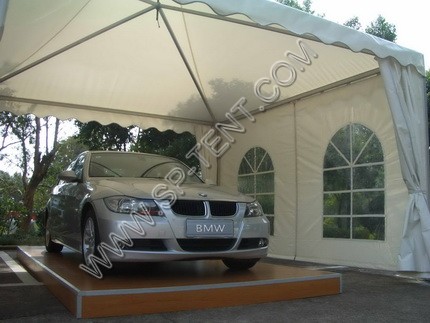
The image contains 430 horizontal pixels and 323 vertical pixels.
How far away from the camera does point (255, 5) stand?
4672mm

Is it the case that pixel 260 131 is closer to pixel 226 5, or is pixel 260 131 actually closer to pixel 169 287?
pixel 226 5

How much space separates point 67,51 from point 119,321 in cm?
513

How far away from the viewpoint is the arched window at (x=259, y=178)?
28.8ft

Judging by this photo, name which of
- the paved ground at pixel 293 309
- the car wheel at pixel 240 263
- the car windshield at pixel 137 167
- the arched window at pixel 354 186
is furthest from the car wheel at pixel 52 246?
the arched window at pixel 354 186

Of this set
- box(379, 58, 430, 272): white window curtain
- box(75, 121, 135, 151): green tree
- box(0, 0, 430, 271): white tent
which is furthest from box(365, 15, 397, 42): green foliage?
box(379, 58, 430, 272): white window curtain

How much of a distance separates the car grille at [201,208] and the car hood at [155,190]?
0.05 m

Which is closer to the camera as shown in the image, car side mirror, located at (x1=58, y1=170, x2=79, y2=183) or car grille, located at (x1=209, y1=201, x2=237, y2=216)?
car grille, located at (x1=209, y1=201, x2=237, y2=216)

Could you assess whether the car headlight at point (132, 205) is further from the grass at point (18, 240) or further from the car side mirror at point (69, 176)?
the grass at point (18, 240)

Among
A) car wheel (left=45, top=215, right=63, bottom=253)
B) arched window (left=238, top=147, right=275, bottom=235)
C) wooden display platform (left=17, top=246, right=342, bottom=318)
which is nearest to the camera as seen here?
wooden display platform (left=17, top=246, right=342, bottom=318)

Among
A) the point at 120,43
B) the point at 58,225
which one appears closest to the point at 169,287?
the point at 58,225

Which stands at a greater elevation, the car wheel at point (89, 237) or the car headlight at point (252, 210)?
the car headlight at point (252, 210)

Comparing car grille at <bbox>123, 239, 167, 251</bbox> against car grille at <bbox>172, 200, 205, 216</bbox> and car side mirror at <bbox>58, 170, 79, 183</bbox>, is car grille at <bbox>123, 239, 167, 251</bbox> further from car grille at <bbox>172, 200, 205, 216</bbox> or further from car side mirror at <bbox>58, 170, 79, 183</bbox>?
car side mirror at <bbox>58, 170, 79, 183</bbox>

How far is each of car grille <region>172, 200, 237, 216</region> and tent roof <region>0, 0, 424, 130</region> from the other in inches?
76.1

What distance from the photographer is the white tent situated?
18.6 ft
